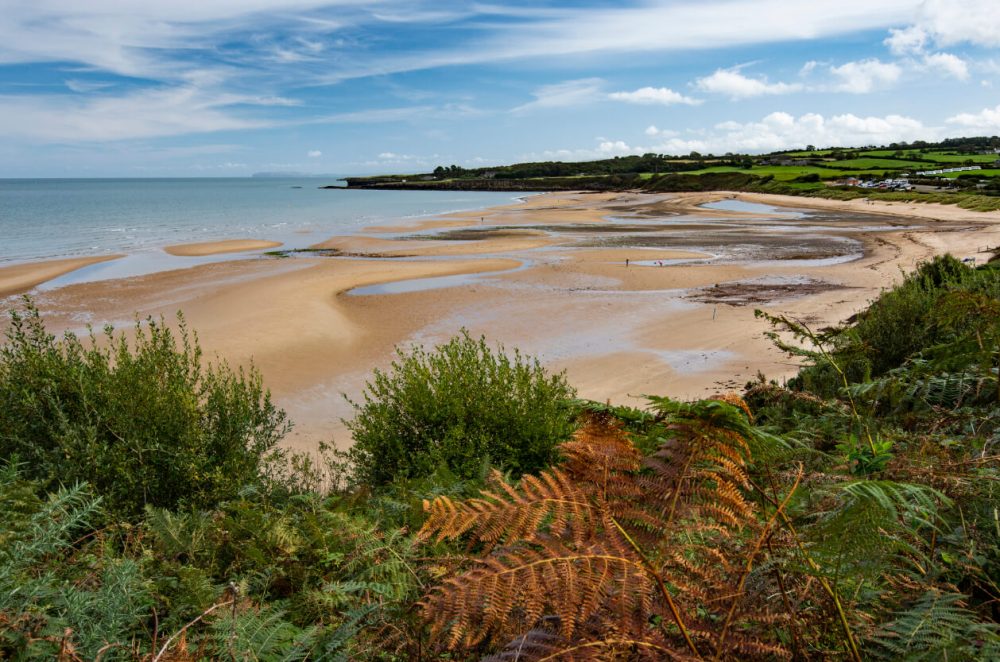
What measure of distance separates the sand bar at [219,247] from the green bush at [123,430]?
117 ft

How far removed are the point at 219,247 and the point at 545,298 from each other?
92.3 feet

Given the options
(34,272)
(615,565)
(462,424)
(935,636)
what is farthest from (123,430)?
(34,272)

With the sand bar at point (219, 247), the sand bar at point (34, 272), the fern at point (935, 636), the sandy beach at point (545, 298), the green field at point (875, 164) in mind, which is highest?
the green field at point (875, 164)

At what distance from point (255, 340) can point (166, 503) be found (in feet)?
45.8

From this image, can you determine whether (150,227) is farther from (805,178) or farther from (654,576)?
(805,178)

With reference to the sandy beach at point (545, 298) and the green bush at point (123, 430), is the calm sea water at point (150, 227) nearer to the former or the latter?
the sandy beach at point (545, 298)

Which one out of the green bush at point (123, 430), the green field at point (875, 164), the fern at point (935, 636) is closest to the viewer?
the fern at point (935, 636)

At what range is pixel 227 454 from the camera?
7.29 meters

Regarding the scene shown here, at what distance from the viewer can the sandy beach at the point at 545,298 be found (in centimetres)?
1627

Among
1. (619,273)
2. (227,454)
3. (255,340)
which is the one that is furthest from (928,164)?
(227,454)

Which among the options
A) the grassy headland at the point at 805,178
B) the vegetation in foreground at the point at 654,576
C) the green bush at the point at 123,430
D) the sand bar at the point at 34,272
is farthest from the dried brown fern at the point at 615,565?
the grassy headland at the point at 805,178

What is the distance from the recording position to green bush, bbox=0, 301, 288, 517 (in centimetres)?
627

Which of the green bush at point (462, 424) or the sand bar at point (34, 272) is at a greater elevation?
the sand bar at point (34, 272)

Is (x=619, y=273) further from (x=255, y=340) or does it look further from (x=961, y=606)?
(x=961, y=606)
